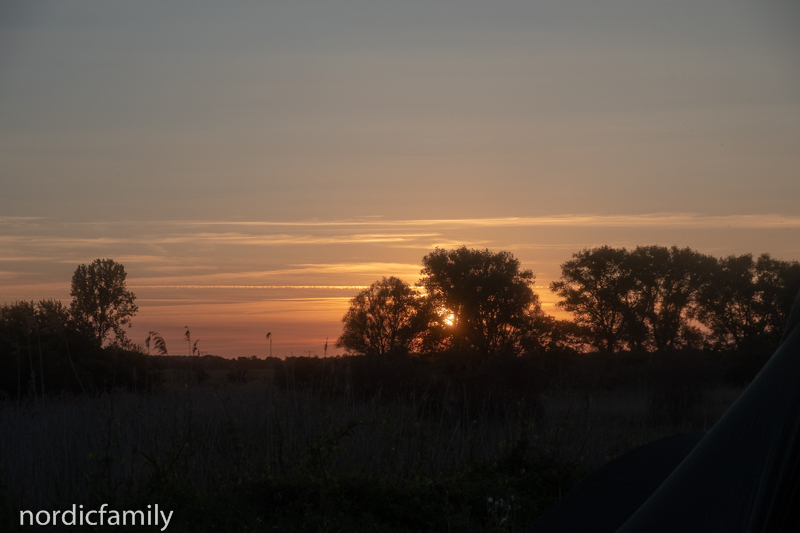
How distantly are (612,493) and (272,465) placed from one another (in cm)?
470

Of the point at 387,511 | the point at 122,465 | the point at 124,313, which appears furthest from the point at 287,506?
the point at 124,313

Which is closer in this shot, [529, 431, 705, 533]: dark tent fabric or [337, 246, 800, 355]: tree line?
[529, 431, 705, 533]: dark tent fabric

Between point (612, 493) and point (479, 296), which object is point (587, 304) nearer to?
point (479, 296)

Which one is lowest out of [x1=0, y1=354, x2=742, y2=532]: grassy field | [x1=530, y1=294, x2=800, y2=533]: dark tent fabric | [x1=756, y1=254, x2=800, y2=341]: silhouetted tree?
[x1=0, y1=354, x2=742, y2=532]: grassy field

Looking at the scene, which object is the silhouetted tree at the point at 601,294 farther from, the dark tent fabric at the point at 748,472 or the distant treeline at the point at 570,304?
the dark tent fabric at the point at 748,472

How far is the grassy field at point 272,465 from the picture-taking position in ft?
19.8

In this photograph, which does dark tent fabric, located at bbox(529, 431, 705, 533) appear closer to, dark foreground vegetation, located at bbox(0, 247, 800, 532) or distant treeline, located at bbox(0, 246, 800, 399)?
dark foreground vegetation, located at bbox(0, 247, 800, 532)

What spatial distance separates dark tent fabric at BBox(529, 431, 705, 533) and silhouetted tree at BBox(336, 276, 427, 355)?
128ft

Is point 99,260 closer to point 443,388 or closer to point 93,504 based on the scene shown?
point 443,388

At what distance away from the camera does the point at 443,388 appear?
49.0ft

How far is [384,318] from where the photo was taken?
4534 centimetres

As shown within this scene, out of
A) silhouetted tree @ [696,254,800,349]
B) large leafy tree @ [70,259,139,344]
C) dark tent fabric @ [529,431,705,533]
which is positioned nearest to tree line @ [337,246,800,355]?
silhouetted tree @ [696,254,800,349]

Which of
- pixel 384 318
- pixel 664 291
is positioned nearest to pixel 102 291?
pixel 384 318

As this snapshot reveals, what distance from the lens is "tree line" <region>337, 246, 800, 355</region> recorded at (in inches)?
1608
